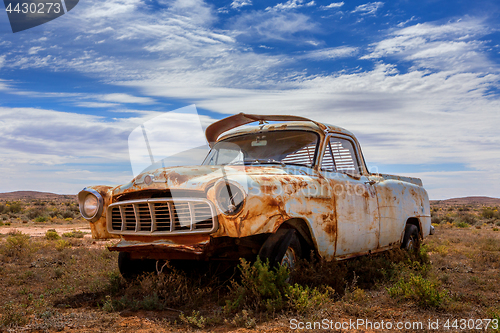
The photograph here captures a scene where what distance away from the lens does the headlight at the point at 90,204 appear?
4840 mm

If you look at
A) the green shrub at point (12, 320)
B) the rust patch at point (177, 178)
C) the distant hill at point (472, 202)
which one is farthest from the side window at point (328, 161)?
the distant hill at point (472, 202)

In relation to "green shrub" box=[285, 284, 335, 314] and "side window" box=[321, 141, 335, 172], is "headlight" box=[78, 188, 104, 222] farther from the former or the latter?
"side window" box=[321, 141, 335, 172]

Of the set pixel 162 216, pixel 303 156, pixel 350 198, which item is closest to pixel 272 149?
pixel 303 156

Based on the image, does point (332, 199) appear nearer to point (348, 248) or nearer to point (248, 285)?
point (348, 248)

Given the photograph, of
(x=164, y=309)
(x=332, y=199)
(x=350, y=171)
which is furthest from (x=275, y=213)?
(x=350, y=171)

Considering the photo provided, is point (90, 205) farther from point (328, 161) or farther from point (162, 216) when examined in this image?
point (328, 161)

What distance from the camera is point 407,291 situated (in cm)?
444

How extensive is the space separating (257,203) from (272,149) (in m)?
1.76

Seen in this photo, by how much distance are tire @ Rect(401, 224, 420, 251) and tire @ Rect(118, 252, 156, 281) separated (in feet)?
13.7

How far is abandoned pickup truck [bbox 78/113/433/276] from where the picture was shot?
158 inches

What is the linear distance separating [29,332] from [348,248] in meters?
3.64

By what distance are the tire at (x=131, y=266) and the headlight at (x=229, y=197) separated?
6.18 ft

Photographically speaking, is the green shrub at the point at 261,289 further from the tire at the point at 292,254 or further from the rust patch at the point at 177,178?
the rust patch at the point at 177,178

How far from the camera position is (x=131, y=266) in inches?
209
